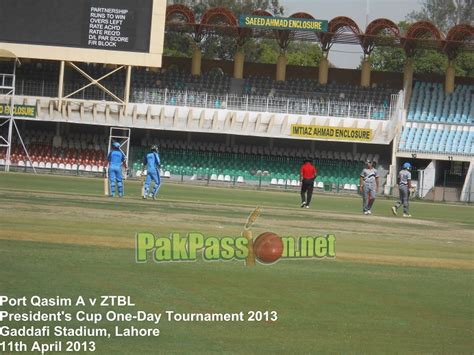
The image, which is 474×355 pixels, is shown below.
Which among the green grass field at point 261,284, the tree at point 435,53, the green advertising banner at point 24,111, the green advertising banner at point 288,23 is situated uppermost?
the tree at point 435,53

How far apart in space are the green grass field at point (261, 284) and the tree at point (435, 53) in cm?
4118

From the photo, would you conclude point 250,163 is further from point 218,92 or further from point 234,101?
point 218,92

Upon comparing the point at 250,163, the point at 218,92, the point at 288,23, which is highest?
the point at 288,23

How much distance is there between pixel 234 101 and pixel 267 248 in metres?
45.1

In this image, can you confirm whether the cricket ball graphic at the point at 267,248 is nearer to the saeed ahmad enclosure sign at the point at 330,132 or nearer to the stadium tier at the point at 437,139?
the saeed ahmad enclosure sign at the point at 330,132

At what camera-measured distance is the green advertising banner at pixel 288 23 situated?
60031 mm

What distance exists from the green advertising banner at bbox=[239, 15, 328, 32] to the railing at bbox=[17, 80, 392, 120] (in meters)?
4.23

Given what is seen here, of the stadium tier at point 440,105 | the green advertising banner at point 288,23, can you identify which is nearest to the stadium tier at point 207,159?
the stadium tier at point 440,105

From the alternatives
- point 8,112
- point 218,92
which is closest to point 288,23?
point 218,92

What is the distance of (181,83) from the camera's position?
62812 millimetres

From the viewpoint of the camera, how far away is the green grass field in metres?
11.8

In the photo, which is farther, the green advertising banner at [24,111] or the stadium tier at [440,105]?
the stadium tier at [440,105]

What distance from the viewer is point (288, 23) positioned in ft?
197

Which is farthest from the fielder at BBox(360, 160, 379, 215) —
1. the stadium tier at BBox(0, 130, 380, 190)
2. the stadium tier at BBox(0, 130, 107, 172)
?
the stadium tier at BBox(0, 130, 107, 172)
